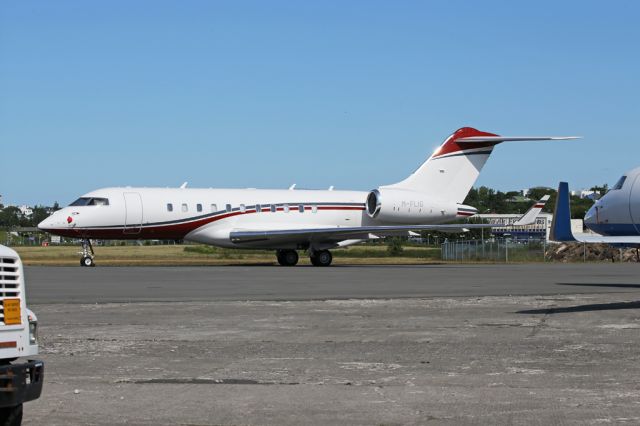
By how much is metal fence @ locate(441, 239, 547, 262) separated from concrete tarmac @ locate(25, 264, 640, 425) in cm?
3160

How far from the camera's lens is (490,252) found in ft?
180

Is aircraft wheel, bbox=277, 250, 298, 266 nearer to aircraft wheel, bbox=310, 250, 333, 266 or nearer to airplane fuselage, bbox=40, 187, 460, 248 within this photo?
aircraft wheel, bbox=310, 250, 333, 266

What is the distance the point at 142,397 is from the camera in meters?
8.98

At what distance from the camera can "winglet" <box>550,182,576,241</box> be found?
18016mm

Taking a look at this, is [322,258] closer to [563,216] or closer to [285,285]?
[285,285]

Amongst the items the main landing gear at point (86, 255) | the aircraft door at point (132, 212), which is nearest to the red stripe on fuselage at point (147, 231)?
the aircraft door at point (132, 212)

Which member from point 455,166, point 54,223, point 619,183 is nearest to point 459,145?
point 455,166

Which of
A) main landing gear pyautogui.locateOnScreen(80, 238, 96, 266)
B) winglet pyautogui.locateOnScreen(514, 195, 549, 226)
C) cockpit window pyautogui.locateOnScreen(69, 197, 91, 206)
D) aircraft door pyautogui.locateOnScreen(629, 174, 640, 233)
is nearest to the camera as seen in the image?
aircraft door pyautogui.locateOnScreen(629, 174, 640, 233)

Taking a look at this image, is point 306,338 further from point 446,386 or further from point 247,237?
point 247,237

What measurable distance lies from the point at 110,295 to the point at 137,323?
698 centimetres

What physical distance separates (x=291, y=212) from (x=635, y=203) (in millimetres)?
21792

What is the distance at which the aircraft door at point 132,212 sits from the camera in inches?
1553

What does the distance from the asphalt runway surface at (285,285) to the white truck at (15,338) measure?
13.9 meters

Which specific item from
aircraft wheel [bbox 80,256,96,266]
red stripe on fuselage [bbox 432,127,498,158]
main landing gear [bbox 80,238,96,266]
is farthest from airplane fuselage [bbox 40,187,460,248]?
red stripe on fuselage [bbox 432,127,498,158]
